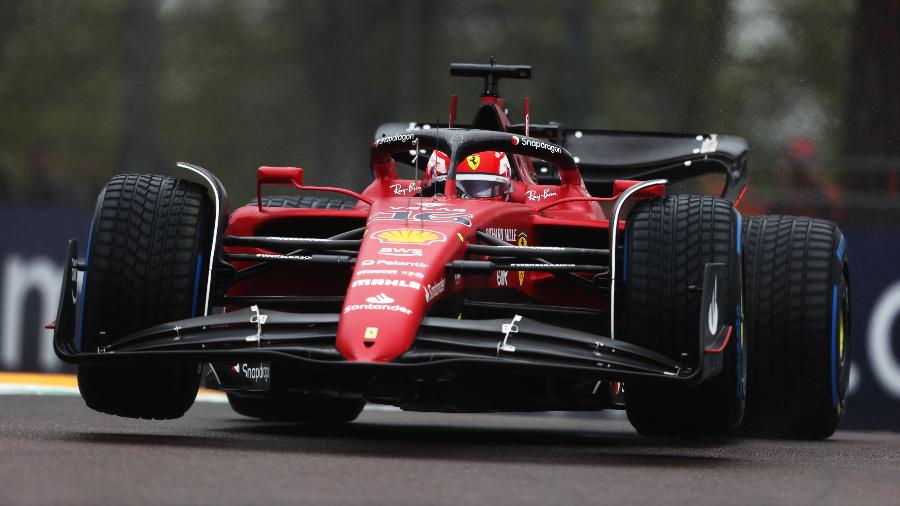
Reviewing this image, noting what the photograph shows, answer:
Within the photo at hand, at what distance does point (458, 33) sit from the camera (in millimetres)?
13680

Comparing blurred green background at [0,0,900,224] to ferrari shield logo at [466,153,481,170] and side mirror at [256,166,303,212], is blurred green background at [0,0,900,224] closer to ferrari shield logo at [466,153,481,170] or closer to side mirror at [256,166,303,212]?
ferrari shield logo at [466,153,481,170]

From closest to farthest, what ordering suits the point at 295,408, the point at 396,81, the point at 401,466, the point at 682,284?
A: the point at 401,466
the point at 682,284
the point at 295,408
the point at 396,81

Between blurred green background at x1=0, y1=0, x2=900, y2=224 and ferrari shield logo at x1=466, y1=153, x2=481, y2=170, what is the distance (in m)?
4.76

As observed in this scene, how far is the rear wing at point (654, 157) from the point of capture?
9.59 m

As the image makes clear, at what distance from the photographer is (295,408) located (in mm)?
9055

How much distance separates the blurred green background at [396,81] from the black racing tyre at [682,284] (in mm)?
5696

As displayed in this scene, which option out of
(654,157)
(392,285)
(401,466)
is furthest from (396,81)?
(401,466)

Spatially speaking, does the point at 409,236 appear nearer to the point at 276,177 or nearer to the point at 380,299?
the point at 380,299

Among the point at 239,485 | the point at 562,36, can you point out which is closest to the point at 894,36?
the point at 562,36

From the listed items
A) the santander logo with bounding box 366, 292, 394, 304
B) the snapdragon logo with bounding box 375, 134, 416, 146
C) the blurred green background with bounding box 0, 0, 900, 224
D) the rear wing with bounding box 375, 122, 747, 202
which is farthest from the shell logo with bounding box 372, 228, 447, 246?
the blurred green background with bounding box 0, 0, 900, 224

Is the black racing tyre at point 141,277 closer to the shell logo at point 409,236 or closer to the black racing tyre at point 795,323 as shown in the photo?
the shell logo at point 409,236

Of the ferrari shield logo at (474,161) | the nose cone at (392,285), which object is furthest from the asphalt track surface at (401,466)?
the ferrari shield logo at (474,161)

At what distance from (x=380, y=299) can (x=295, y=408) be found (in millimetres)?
3022

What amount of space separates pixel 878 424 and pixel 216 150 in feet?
19.5
